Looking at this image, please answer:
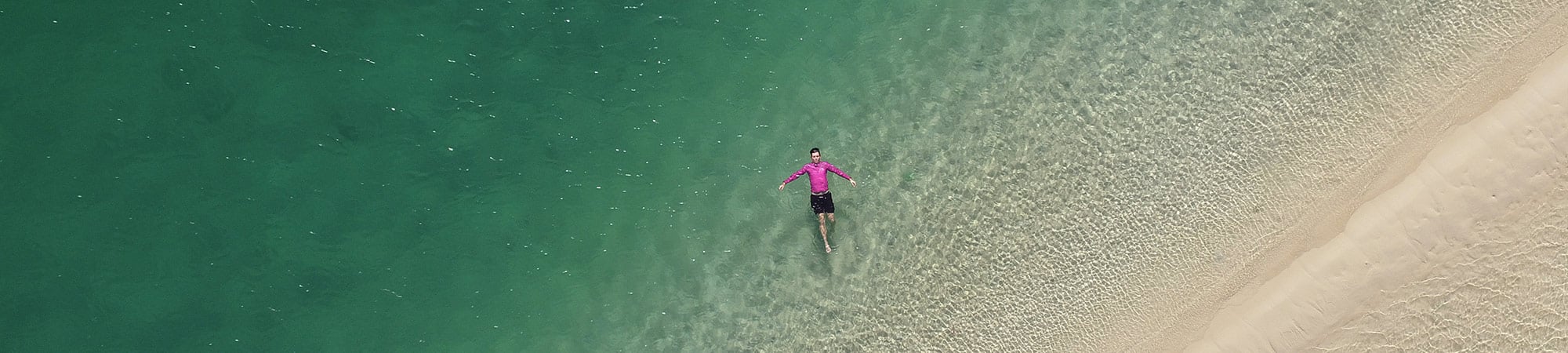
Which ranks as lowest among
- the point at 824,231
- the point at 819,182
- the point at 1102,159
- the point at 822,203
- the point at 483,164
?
the point at 824,231

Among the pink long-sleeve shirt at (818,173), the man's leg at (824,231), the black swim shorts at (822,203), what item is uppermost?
the pink long-sleeve shirt at (818,173)

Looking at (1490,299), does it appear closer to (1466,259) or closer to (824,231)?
(1466,259)

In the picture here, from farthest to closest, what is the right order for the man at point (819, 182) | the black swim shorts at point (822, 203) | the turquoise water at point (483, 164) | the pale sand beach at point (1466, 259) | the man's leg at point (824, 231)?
the turquoise water at point (483, 164) < the man's leg at point (824, 231) < the black swim shorts at point (822, 203) < the man at point (819, 182) < the pale sand beach at point (1466, 259)

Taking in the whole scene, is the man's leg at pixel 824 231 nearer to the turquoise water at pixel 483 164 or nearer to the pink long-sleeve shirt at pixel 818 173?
the turquoise water at pixel 483 164

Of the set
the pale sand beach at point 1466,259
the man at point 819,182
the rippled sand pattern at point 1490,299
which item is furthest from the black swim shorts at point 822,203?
the rippled sand pattern at point 1490,299

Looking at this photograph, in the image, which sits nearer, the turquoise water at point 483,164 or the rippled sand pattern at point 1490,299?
the rippled sand pattern at point 1490,299

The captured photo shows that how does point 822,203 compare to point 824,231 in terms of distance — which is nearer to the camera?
point 822,203

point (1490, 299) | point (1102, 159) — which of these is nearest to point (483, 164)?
point (1102, 159)
